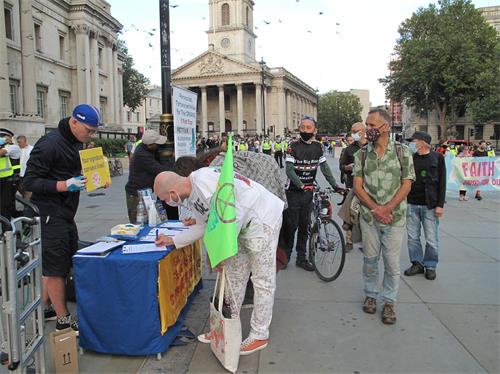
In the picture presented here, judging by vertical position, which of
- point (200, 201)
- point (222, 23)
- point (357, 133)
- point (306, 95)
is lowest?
point (200, 201)

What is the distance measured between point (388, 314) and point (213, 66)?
87807mm

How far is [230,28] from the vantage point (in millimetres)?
95562

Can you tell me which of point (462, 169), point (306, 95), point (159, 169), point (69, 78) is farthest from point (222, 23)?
point (159, 169)

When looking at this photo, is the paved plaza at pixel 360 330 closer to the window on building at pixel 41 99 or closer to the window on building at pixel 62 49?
the window on building at pixel 41 99

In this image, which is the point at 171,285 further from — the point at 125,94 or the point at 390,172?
the point at 125,94

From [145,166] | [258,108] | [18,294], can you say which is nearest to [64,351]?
[18,294]

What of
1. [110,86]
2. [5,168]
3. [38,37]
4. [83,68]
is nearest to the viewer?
[5,168]

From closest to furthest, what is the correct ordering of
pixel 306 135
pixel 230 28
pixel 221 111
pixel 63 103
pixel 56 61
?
pixel 306 135
pixel 56 61
pixel 63 103
pixel 221 111
pixel 230 28

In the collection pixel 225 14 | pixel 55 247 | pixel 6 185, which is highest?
pixel 225 14

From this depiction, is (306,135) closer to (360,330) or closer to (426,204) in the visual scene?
(426,204)

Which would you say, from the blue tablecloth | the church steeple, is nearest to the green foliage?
the blue tablecloth

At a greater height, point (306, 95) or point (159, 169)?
point (306, 95)

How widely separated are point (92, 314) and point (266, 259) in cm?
151

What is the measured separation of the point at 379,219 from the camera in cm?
435
